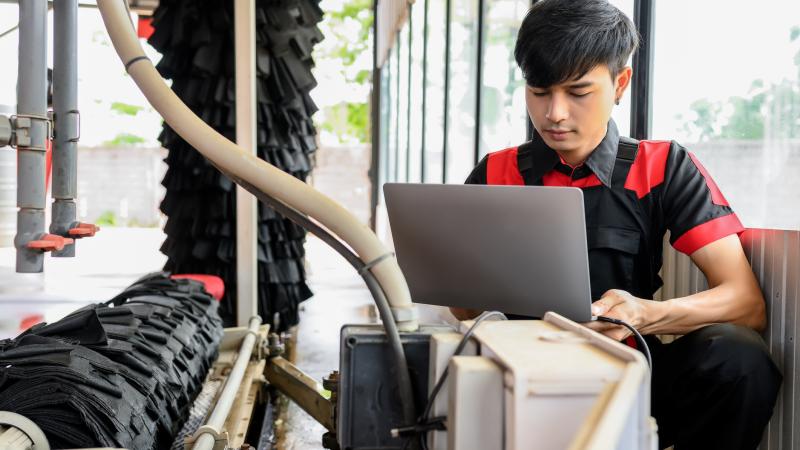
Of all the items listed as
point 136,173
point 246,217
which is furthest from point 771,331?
point 136,173

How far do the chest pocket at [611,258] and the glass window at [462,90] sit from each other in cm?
206

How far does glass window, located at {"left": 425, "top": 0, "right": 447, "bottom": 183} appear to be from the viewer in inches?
178

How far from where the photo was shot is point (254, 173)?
955mm

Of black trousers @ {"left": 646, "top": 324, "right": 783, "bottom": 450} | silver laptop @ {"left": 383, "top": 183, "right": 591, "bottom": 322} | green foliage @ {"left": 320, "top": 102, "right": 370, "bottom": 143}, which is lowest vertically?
black trousers @ {"left": 646, "top": 324, "right": 783, "bottom": 450}

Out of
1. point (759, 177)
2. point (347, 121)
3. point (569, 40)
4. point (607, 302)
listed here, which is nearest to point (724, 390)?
point (607, 302)

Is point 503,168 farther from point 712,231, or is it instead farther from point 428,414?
point 428,414

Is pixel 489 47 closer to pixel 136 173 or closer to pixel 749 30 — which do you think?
pixel 749 30

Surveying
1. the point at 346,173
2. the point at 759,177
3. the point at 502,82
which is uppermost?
the point at 502,82

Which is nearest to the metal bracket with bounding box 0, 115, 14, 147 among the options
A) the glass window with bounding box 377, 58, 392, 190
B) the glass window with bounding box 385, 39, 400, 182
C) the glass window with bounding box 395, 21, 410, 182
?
the glass window with bounding box 395, 21, 410, 182

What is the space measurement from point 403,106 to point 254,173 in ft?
19.6

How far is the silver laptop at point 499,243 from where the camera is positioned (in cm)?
104

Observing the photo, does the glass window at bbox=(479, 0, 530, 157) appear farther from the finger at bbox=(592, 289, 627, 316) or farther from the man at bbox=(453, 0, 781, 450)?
the finger at bbox=(592, 289, 627, 316)

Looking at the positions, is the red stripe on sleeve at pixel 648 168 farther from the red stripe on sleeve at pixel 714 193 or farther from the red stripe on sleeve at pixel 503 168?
the red stripe on sleeve at pixel 503 168

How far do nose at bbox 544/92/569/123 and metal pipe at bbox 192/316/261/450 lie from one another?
87 cm
